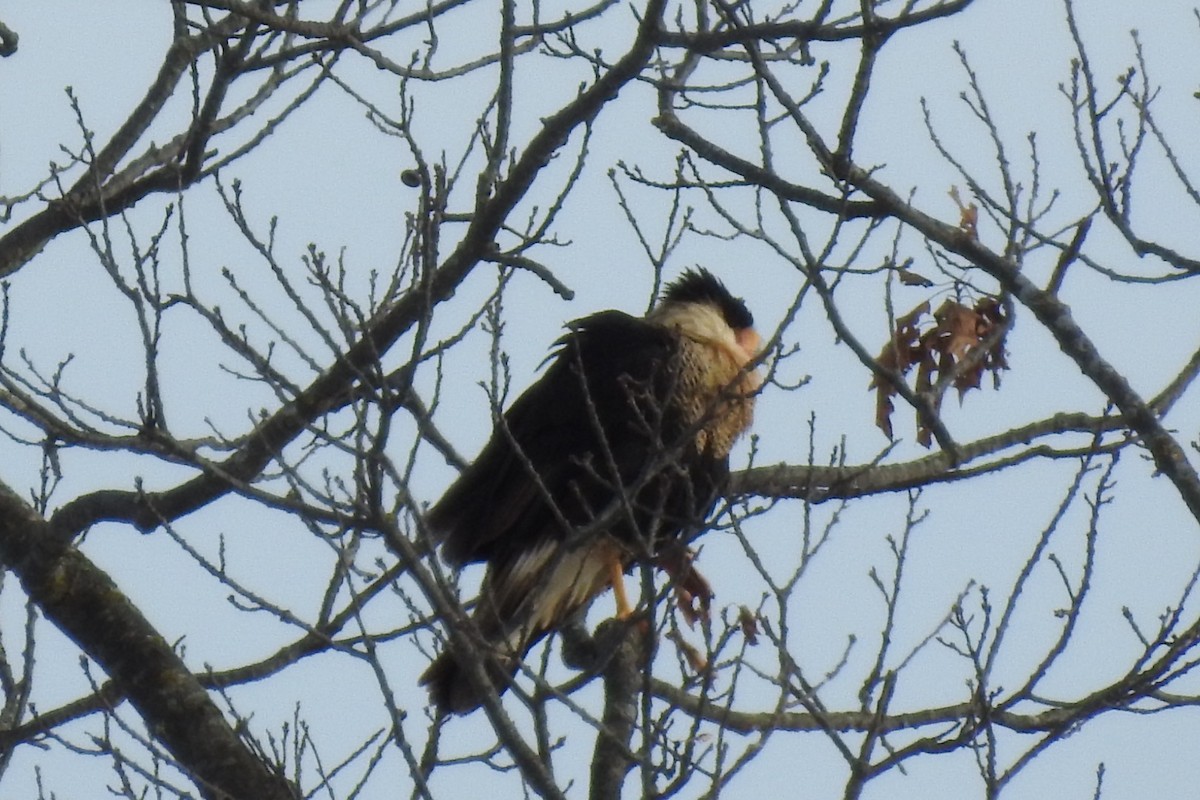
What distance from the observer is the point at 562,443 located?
5.36 m

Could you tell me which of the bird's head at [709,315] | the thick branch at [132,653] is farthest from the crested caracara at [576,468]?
the thick branch at [132,653]

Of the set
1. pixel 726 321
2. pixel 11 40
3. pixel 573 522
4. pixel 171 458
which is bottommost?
pixel 171 458

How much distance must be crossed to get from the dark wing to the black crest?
0.89 metres

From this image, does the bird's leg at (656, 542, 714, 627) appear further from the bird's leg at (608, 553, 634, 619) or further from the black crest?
the black crest

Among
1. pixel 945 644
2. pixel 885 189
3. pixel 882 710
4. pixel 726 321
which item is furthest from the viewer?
pixel 726 321

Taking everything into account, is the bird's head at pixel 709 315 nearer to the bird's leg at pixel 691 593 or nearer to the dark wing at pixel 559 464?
the dark wing at pixel 559 464

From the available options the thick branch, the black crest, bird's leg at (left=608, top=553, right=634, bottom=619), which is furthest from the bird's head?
the thick branch

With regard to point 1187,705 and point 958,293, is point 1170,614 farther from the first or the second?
point 958,293

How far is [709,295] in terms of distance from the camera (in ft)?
21.4

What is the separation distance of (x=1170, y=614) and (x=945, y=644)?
519 mm

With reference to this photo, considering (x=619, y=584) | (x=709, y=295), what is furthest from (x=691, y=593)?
(x=709, y=295)

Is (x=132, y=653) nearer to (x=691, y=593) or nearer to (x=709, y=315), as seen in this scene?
(x=691, y=593)

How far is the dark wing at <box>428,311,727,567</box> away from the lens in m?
5.21

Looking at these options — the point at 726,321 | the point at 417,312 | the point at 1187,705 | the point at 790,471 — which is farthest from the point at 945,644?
the point at 726,321
